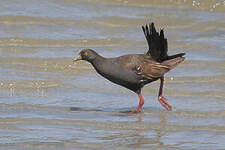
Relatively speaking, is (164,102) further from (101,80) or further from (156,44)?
(101,80)

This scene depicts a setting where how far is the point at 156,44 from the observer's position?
32.8ft

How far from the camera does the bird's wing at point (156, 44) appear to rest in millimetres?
→ 9962

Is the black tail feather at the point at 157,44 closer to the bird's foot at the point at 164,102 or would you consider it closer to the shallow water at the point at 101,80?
the bird's foot at the point at 164,102

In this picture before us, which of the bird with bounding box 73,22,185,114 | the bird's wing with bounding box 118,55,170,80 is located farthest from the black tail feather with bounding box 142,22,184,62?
the bird's wing with bounding box 118,55,170,80

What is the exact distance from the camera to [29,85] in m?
11.1

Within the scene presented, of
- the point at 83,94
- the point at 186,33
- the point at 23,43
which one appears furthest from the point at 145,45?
the point at 83,94

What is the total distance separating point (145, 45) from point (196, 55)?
1410 millimetres

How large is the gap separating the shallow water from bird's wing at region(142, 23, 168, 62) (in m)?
0.77

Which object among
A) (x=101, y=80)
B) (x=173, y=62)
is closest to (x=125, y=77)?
(x=173, y=62)

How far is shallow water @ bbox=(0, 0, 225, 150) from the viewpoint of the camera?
7.89m

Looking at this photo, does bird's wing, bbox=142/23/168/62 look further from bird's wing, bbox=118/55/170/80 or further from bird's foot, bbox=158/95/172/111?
bird's foot, bbox=158/95/172/111

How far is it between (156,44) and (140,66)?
45cm

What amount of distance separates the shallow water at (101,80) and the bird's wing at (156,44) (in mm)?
766

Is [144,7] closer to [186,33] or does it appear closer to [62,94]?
[186,33]
